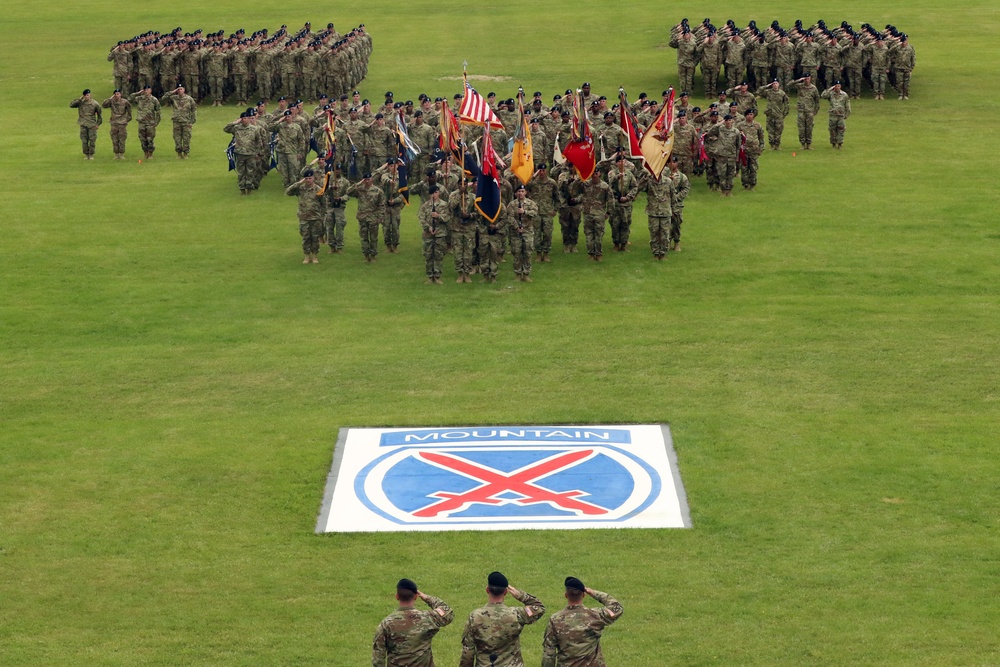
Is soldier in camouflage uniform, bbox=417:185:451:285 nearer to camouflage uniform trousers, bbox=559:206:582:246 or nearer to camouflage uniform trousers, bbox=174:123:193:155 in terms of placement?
camouflage uniform trousers, bbox=559:206:582:246

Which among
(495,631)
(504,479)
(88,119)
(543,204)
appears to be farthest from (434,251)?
(495,631)

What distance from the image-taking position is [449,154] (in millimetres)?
31688

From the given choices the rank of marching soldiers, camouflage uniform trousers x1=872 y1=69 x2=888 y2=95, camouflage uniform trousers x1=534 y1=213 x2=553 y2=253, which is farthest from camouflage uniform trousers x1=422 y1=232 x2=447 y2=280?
camouflage uniform trousers x1=872 y1=69 x2=888 y2=95

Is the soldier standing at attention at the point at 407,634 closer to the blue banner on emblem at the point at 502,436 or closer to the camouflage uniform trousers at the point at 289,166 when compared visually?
the blue banner on emblem at the point at 502,436

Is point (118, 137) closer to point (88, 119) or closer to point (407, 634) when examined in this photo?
point (88, 119)

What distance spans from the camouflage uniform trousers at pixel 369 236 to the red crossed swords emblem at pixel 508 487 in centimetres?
1024

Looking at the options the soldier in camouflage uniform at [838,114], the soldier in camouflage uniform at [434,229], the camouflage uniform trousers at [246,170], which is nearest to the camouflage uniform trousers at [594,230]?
the soldier in camouflage uniform at [434,229]

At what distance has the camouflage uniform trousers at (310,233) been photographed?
30.8 meters

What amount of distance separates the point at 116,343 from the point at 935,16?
45.0 metres

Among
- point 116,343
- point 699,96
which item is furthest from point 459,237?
point 699,96

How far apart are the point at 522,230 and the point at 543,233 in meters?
1.92

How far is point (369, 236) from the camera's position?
31.1 m

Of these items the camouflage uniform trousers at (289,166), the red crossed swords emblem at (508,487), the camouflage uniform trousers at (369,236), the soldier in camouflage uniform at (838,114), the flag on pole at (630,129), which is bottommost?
the red crossed swords emblem at (508,487)

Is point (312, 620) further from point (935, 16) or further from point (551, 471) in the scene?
point (935, 16)
